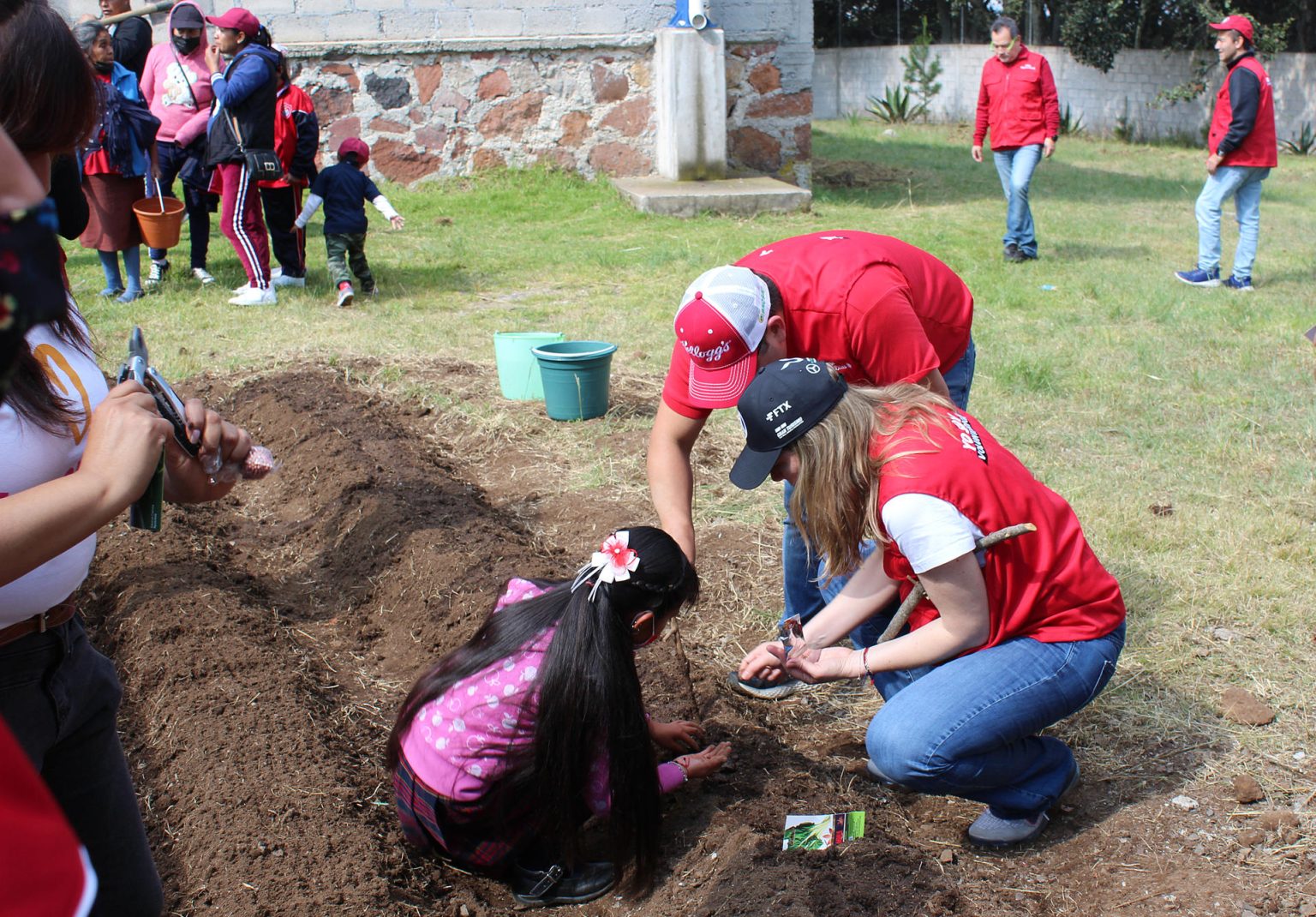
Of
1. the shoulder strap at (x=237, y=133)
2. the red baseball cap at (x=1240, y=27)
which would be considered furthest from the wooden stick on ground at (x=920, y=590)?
the red baseball cap at (x=1240, y=27)

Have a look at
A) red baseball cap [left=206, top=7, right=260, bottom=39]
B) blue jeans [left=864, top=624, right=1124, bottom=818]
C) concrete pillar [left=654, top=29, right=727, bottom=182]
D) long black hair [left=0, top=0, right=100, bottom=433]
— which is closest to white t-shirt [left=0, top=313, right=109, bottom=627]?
long black hair [left=0, top=0, right=100, bottom=433]

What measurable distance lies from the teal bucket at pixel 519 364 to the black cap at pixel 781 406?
3589 millimetres

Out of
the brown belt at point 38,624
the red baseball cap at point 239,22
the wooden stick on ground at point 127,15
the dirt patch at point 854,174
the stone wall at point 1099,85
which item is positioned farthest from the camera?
the stone wall at point 1099,85

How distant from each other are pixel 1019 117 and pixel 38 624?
896 cm

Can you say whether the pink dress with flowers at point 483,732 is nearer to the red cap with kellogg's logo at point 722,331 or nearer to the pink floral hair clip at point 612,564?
the pink floral hair clip at point 612,564

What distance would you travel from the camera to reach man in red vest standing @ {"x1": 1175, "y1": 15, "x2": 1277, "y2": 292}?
806 centimetres

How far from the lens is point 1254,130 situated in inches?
320

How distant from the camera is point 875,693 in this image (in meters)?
3.71

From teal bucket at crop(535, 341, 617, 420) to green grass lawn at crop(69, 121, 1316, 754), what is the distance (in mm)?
120

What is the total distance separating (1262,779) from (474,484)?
3337mm

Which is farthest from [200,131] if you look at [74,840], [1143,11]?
[1143,11]

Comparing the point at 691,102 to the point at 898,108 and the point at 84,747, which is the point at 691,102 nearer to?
the point at 84,747

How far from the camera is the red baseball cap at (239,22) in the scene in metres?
7.39

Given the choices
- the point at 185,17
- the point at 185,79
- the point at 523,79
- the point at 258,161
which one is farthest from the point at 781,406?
the point at 523,79
